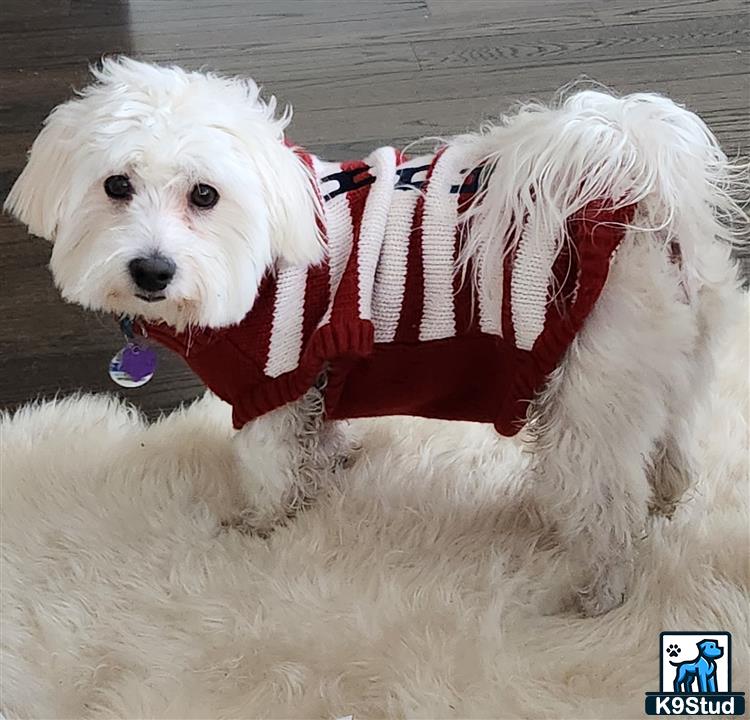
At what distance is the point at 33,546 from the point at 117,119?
23.3 inches

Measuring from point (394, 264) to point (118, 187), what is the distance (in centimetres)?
29

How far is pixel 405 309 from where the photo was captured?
1.06m

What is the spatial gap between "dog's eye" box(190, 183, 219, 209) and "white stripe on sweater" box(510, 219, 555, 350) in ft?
0.99

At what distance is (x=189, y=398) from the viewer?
1521 mm

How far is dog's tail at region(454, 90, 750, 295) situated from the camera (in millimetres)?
971

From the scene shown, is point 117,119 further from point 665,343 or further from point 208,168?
point 665,343

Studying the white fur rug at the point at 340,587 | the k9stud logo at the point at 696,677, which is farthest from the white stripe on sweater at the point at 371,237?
the k9stud logo at the point at 696,677

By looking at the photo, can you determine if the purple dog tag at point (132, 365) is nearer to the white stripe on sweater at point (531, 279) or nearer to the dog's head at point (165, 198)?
the dog's head at point (165, 198)

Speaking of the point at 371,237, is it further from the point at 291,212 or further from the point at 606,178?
the point at 606,178

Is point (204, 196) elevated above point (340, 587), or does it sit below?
above

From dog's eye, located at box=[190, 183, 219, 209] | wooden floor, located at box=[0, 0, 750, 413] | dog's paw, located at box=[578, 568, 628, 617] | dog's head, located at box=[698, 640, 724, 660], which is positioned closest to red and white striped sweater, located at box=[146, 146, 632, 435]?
dog's eye, located at box=[190, 183, 219, 209]

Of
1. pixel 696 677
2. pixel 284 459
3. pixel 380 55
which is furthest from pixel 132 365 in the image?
pixel 380 55

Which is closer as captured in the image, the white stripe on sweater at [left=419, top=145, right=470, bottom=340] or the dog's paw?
the white stripe on sweater at [left=419, top=145, right=470, bottom=340]

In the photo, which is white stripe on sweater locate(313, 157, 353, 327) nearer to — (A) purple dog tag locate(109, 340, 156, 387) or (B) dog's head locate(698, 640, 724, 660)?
(A) purple dog tag locate(109, 340, 156, 387)
